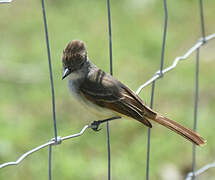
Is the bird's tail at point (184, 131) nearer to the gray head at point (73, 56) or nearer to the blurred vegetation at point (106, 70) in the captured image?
the gray head at point (73, 56)

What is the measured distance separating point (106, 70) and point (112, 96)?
2707 millimetres

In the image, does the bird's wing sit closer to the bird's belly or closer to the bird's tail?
the bird's belly

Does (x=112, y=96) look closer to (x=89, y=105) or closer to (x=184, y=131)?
(x=89, y=105)

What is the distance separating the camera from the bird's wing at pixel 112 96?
4.67 meters

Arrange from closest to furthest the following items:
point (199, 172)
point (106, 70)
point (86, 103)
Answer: point (86, 103)
point (199, 172)
point (106, 70)

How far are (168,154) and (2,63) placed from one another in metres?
2.66

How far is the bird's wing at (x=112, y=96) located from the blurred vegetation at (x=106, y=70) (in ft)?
4.09

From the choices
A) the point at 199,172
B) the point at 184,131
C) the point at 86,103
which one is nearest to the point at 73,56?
the point at 86,103

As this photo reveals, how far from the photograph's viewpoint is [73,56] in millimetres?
4477

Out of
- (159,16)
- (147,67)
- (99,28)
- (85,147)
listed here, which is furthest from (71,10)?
(85,147)

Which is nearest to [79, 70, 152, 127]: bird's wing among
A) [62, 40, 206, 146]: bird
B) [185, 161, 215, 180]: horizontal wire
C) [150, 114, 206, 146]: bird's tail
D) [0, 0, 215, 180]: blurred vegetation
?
[62, 40, 206, 146]: bird

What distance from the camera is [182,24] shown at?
8.82m

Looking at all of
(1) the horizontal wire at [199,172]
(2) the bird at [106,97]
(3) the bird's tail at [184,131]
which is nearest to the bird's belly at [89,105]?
(2) the bird at [106,97]

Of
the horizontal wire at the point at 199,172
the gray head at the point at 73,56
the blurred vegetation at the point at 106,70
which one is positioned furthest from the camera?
the blurred vegetation at the point at 106,70
